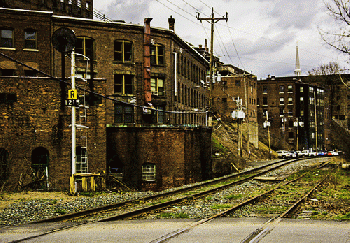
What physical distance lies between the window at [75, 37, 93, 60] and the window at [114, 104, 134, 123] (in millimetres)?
5466

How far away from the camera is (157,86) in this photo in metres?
43.7

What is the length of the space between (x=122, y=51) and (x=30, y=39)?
28.7 feet

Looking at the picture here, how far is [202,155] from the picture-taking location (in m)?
35.0

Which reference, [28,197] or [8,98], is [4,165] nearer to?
[8,98]

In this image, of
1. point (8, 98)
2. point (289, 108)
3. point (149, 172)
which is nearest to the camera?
point (8, 98)

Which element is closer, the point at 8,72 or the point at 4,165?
the point at 4,165

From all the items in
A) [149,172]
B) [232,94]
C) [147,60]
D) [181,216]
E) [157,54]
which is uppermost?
[232,94]

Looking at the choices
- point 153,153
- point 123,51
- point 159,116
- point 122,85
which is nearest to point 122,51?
point 123,51

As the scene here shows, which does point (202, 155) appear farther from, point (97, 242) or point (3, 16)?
point (97, 242)

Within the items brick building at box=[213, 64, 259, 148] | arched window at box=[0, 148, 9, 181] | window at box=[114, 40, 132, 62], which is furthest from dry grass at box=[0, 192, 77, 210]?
brick building at box=[213, 64, 259, 148]

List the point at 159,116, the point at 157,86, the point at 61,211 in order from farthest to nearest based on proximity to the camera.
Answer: the point at 159,116 < the point at 157,86 < the point at 61,211

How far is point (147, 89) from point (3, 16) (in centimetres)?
1428

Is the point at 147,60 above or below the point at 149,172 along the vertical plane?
above

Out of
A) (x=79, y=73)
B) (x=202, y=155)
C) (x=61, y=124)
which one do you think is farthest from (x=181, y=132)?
(x=79, y=73)
